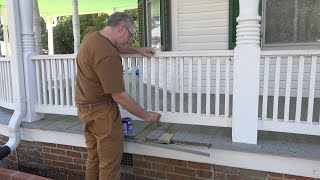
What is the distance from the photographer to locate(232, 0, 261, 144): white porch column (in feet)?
8.86

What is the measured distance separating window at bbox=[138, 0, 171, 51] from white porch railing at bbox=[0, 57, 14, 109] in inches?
105

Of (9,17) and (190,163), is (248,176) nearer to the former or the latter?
(190,163)

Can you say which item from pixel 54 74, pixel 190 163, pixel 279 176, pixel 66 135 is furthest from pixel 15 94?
pixel 279 176

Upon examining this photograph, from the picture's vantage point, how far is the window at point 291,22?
4.48 meters

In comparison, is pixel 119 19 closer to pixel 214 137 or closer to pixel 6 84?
pixel 214 137

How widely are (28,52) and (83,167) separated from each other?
154cm

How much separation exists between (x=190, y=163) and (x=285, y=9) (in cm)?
299

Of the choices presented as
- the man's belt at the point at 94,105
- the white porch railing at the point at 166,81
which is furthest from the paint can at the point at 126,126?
the man's belt at the point at 94,105

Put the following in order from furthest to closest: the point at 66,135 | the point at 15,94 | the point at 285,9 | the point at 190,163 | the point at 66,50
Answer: the point at 66,50 → the point at 285,9 → the point at 15,94 → the point at 66,135 → the point at 190,163

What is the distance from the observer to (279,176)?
8.99 feet

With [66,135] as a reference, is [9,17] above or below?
above

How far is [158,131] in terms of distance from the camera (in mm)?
3262

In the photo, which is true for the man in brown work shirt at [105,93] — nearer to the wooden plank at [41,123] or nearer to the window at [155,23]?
the wooden plank at [41,123]

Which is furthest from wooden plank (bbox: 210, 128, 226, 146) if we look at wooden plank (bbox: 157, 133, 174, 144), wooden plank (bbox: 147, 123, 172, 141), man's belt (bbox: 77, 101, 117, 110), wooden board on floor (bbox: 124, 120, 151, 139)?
man's belt (bbox: 77, 101, 117, 110)
